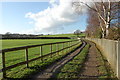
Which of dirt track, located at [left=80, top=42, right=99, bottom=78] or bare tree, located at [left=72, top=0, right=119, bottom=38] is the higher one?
bare tree, located at [left=72, top=0, right=119, bottom=38]

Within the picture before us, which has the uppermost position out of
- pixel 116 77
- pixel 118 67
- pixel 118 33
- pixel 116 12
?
pixel 116 12

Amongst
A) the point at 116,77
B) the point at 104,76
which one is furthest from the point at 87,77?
the point at 116,77

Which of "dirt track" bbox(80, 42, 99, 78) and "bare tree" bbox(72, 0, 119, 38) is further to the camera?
"bare tree" bbox(72, 0, 119, 38)

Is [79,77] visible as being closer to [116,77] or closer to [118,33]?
[116,77]

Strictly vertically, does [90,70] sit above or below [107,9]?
below

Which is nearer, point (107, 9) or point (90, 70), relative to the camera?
point (90, 70)

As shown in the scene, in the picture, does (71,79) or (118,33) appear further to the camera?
(118,33)

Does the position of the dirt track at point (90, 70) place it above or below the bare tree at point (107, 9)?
below

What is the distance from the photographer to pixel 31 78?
5477 mm

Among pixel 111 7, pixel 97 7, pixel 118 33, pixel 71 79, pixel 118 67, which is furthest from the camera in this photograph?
pixel 97 7

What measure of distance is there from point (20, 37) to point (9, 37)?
686 centimetres

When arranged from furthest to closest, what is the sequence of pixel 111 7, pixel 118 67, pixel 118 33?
1. pixel 111 7
2. pixel 118 33
3. pixel 118 67

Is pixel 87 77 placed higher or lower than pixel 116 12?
lower

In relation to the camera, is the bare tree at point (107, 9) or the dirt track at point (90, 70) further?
the bare tree at point (107, 9)
